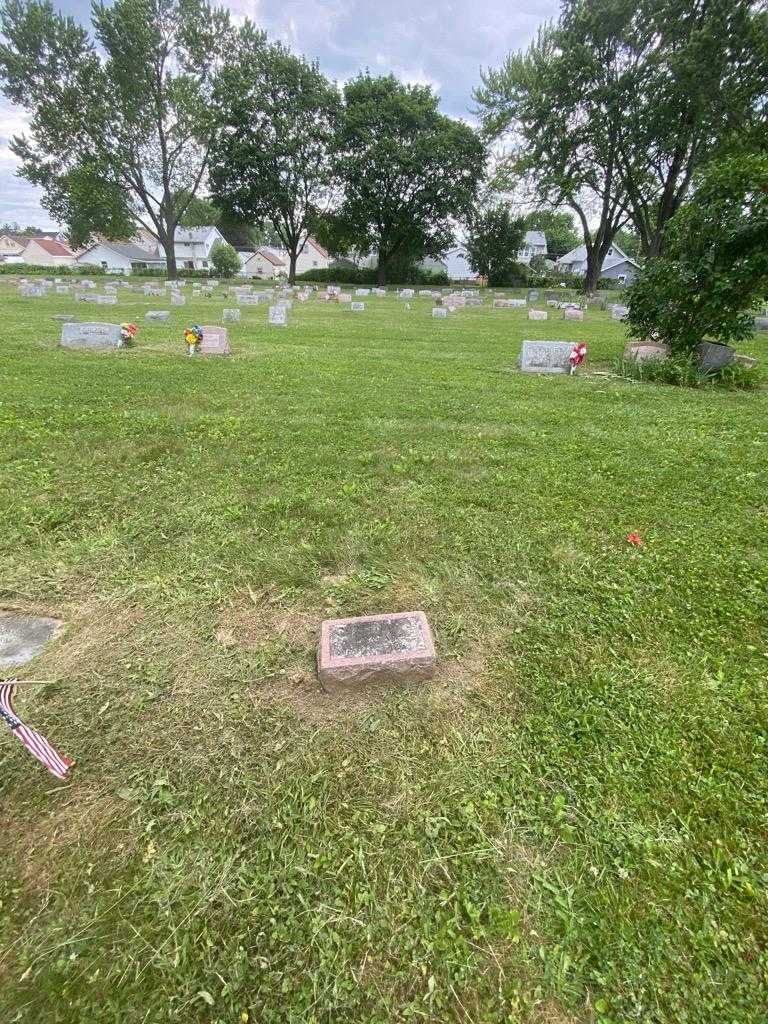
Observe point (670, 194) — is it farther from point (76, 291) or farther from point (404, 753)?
point (404, 753)

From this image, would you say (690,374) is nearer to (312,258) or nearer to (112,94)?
(112,94)

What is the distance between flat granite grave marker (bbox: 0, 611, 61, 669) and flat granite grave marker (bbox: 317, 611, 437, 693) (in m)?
1.45

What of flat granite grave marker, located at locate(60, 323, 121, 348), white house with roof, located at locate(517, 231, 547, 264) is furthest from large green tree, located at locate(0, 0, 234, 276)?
white house with roof, located at locate(517, 231, 547, 264)

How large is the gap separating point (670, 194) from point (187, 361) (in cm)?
2862

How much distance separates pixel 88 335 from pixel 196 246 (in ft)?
252

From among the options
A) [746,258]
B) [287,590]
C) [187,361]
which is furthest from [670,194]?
[287,590]

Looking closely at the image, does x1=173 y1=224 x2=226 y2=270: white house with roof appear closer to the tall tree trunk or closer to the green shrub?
the tall tree trunk

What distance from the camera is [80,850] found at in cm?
168

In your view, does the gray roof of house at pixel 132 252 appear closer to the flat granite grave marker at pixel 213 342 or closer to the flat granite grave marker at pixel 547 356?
the flat granite grave marker at pixel 213 342

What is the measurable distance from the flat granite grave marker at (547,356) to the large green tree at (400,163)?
38369mm

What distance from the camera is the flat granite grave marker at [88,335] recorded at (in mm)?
9555

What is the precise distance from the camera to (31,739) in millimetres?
1767

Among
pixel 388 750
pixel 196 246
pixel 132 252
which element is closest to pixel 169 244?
pixel 196 246

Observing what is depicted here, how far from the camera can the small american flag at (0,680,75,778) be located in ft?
5.68
